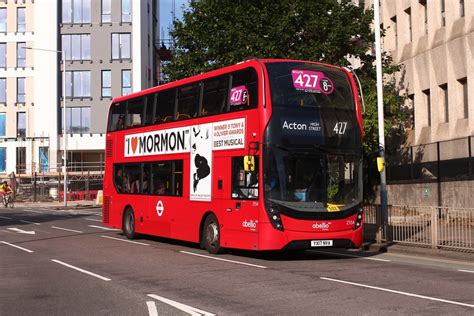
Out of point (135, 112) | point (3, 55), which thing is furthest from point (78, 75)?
point (135, 112)

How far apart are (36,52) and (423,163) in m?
47.2

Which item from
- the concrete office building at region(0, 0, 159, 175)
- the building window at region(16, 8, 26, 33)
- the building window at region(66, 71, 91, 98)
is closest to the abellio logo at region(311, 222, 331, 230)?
the concrete office building at region(0, 0, 159, 175)

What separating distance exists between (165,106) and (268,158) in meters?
5.49

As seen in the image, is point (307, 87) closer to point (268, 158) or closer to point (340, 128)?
point (340, 128)

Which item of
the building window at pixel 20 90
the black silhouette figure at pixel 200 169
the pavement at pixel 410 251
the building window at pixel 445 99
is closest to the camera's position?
the pavement at pixel 410 251

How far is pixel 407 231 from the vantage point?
664 inches

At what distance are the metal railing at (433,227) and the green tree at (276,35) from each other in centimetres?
842

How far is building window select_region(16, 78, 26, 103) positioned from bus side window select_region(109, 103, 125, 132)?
4601 cm

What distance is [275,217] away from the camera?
43.8 feet

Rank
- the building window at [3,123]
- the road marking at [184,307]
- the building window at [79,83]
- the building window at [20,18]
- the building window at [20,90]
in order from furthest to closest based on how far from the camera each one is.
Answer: the building window at [20,18] < the building window at [3,123] < the building window at [20,90] < the building window at [79,83] < the road marking at [184,307]

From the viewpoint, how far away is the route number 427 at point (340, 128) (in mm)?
14281

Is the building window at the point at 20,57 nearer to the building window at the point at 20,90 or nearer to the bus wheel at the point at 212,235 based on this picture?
the building window at the point at 20,90

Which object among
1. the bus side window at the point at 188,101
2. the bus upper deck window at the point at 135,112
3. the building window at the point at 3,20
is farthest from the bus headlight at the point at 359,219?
the building window at the point at 3,20

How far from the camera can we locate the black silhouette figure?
15.7 m
